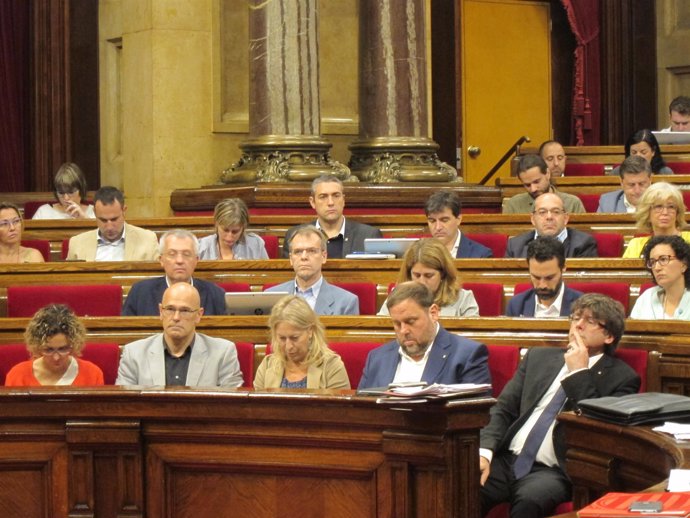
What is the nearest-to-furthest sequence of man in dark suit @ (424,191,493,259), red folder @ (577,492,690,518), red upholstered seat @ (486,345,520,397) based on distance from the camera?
red folder @ (577,492,690,518) → red upholstered seat @ (486,345,520,397) → man in dark suit @ (424,191,493,259)

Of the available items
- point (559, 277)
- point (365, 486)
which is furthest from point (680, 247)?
point (365, 486)

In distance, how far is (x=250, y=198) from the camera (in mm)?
8539

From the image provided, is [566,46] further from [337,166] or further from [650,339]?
[650,339]

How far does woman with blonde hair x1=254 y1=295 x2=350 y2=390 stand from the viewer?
4.76 m

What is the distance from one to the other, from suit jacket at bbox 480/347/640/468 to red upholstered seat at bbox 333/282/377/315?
5.06 ft

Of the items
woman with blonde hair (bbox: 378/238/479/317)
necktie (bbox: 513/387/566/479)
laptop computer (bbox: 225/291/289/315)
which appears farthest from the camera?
laptop computer (bbox: 225/291/289/315)

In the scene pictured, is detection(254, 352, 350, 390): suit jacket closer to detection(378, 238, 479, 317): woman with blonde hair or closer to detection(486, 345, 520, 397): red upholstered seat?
detection(486, 345, 520, 397): red upholstered seat

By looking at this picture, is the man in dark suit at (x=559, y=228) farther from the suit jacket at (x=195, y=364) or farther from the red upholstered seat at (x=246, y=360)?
the suit jacket at (x=195, y=364)

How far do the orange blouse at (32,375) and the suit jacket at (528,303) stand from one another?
166cm

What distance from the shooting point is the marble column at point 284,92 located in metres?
8.70

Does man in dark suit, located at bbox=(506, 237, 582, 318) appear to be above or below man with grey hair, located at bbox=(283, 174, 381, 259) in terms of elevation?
below

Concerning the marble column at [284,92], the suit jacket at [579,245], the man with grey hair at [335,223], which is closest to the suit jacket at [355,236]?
the man with grey hair at [335,223]

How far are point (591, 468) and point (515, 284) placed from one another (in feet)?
7.72

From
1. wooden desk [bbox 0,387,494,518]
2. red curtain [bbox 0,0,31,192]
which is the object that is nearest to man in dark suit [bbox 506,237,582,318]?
wooden desk [bbox 0,387,494,518]
